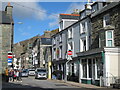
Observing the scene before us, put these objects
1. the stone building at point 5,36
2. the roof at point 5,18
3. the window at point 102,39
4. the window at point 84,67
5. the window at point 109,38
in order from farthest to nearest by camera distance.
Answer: the roof at point 5,18 → the stone building at point 5,36 → the window at point 84,67 → the window at point 102,39 → the window at point 109,38

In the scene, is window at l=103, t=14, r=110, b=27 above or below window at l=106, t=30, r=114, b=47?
above

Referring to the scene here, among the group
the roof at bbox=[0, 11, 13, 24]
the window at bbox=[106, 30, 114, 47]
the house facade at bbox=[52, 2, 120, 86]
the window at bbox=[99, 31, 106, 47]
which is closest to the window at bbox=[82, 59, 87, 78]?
the house facade at bbox=[52, 2, 120, 86]

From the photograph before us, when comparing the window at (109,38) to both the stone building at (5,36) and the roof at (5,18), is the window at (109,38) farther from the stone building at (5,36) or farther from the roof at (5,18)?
the roof at (5,18)

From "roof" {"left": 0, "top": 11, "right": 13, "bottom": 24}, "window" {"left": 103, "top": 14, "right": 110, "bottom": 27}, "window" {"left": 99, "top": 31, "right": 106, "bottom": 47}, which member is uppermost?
"roof" {"left": 0, "top": 11, "right": 13, "bottom": 24}

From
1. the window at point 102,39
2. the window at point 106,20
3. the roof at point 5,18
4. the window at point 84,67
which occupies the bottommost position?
the window at point 84,67

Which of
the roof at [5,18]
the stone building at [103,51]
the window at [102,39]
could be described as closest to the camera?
the stone building at [103,51]

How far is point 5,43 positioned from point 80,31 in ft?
74.1

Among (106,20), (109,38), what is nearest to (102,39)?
(109,38)

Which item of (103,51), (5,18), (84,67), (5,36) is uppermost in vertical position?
(5,18)

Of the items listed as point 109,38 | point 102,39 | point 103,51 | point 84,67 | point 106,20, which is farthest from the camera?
point 84,67

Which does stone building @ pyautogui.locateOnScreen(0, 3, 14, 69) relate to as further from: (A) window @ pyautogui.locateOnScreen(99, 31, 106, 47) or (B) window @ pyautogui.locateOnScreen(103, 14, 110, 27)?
(B) window @ pyautogui.locateOnScreen(103, 14, 110, 27)

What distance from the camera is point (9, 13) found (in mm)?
49000

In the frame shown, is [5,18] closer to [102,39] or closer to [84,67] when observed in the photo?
[84,67]

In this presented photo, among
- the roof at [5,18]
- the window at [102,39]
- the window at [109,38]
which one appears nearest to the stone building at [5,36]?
the roof at [5,18]
